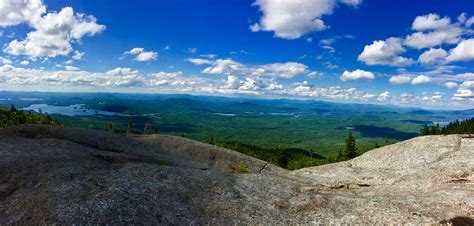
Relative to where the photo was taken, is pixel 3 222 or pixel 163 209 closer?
pixel 3 222

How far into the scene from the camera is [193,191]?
27922 mm

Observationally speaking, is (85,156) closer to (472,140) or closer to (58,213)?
(58,213)

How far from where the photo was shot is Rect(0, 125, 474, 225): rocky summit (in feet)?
74.1

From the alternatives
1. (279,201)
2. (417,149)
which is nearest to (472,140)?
(417,149)

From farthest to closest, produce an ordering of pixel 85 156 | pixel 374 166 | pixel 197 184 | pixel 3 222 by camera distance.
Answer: pixel 374 166, pixel 85 156, pixel 197 184, pixel 3 222

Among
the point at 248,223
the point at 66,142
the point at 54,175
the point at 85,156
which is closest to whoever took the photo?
the point at 248,223

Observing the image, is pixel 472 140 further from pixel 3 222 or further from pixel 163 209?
pixel 3 222

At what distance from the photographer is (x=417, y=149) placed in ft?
153

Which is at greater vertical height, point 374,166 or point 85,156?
point 85,156

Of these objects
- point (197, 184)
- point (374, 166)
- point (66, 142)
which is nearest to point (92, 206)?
point (197, 184)

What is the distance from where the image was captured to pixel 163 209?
23828 millimetres

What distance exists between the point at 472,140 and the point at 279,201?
34.9 meters

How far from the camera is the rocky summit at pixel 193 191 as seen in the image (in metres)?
22.6

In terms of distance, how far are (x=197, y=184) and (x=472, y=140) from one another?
40.2 meters
